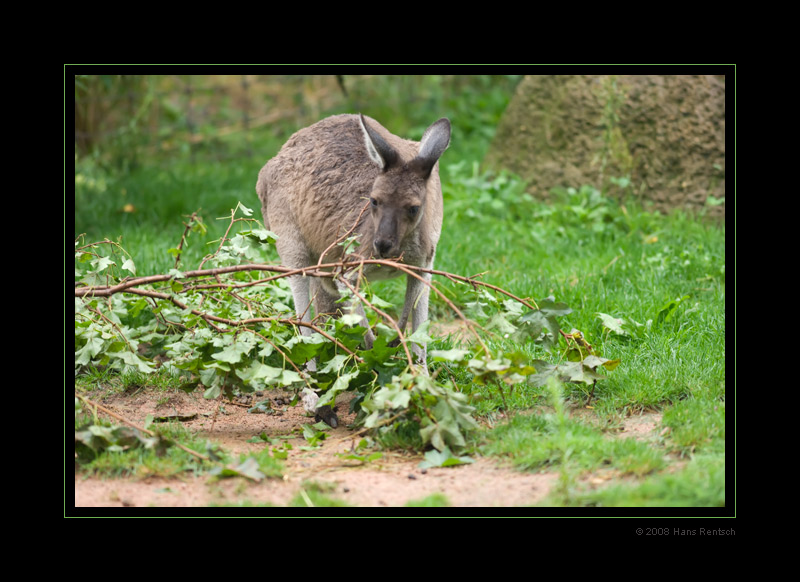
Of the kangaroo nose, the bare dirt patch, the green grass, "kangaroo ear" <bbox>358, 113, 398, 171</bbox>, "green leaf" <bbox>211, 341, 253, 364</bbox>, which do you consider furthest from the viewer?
"kangaroo ear" <bbox>358, 113, 398, 171</bbox>

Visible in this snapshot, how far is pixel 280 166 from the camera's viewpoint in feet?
20.6

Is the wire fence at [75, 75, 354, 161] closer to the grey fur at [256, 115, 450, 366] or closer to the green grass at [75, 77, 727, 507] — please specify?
the green grass at [75, 77, 727, 507]

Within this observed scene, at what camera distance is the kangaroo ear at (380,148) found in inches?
205

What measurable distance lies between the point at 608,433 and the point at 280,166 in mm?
3186

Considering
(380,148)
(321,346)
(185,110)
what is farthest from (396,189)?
A: (185,110)

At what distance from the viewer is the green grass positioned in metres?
4.21

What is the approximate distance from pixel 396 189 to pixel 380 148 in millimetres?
279

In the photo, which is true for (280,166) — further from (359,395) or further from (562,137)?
(562,137)

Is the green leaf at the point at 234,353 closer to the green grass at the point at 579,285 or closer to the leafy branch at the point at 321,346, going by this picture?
the leafy branch at the point at 321,346

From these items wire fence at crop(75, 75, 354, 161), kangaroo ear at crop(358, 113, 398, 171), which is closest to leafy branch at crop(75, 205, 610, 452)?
kangaroo ear at crop(358, 113, 398, 171)

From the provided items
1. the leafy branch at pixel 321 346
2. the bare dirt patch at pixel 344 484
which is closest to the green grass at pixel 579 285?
the bare dirt patch at pixel 344 484
